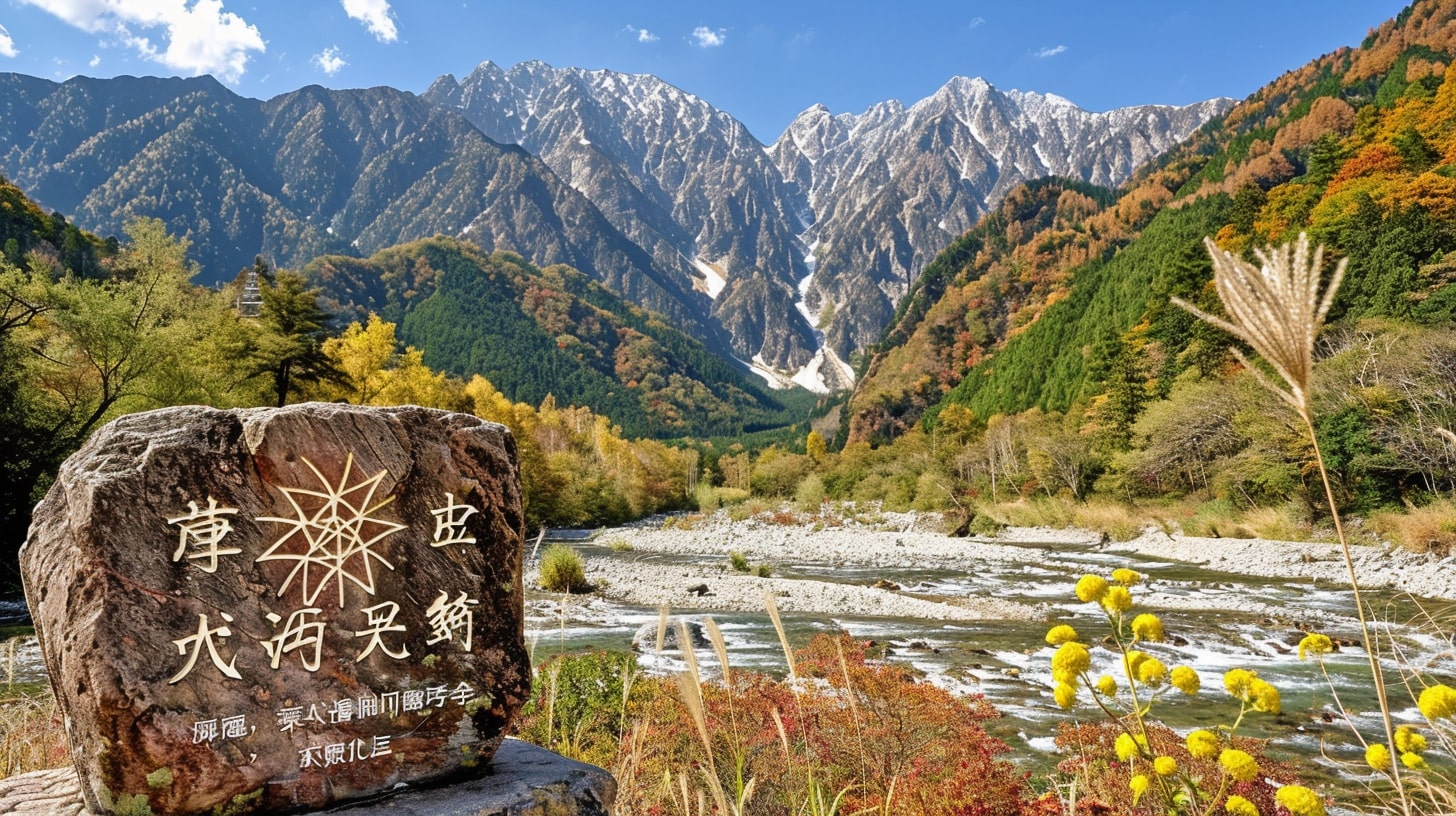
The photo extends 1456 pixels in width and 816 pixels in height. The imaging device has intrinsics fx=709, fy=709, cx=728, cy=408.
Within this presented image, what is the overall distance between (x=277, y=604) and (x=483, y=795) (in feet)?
4.07

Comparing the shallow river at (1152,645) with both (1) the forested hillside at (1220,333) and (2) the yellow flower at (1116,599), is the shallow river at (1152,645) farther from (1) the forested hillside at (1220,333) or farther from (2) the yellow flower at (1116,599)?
(1) the forested hillside at (1220,333)

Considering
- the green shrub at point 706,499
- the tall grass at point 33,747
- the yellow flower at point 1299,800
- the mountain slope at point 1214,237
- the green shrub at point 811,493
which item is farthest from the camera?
the green shrub at point 706,499

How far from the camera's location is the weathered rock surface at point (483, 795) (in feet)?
9.89

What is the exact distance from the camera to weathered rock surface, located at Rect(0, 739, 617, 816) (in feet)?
9.89

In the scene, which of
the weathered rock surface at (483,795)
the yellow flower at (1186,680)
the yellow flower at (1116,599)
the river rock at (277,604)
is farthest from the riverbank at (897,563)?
the river rock at (277,604)

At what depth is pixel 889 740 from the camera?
447cm

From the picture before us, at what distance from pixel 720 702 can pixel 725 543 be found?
26.5 meters

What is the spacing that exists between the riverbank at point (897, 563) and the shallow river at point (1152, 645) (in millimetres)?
695

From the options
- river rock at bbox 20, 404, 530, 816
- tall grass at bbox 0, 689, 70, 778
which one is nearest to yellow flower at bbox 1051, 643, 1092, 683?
river rock at bbox 20, 404, 530, 816

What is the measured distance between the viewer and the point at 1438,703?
6.00 feet

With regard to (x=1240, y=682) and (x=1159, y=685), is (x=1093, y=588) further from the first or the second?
(x=1240, y=682)

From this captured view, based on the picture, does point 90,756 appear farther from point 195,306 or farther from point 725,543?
point 725,543

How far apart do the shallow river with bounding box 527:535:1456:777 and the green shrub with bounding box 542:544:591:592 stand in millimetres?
895

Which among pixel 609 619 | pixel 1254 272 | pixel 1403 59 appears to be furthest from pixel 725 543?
pixel 1403 59
